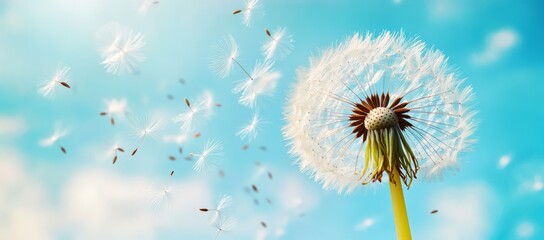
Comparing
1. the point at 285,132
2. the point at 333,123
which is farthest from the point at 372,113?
the point at 285,132

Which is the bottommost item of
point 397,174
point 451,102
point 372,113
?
point 397,174

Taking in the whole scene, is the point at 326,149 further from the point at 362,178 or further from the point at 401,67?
the point at 401,67

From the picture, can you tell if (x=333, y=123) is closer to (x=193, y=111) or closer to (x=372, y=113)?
(x=372, y=113)

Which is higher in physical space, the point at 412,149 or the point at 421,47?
the point at 421,47

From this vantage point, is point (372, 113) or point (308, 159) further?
point (308, 159)

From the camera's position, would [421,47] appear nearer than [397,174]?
No

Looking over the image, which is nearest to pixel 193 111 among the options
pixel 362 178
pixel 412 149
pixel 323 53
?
pixel 323 53

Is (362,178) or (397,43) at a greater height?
(397,43)
